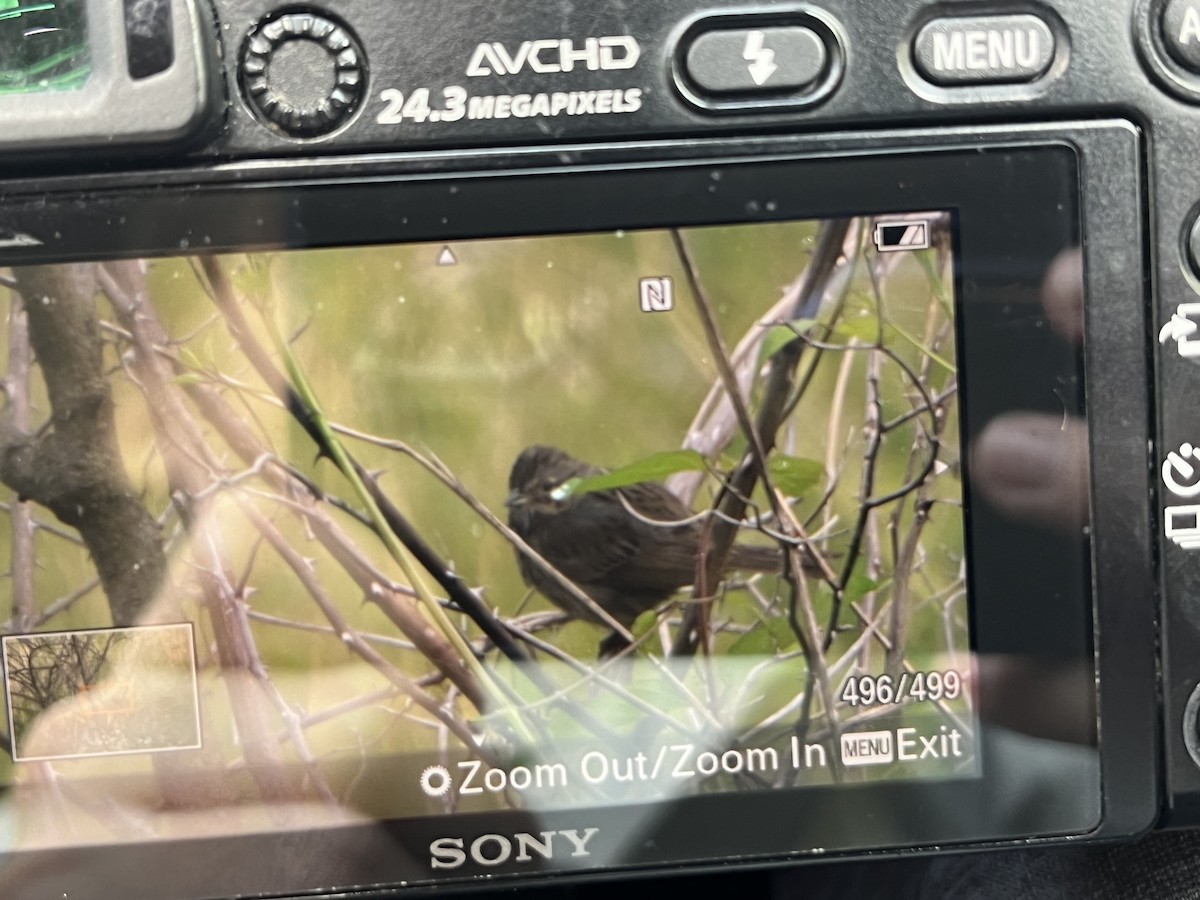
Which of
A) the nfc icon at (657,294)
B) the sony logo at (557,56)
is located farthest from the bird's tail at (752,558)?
the sony logo at (557,56)

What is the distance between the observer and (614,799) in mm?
490

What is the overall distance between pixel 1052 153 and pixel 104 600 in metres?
0.45

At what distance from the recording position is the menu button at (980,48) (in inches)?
18.1

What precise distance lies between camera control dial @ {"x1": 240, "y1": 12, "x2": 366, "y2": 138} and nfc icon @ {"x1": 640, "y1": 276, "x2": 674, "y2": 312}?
0.14 m

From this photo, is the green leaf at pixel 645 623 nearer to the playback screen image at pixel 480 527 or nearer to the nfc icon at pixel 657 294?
the playback screen image at pixel 480 527

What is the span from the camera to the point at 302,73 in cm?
45

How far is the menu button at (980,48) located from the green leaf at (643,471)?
19cm

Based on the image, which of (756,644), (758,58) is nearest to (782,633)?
(756,644)

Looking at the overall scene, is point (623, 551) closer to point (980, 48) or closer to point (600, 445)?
point (600, 445)

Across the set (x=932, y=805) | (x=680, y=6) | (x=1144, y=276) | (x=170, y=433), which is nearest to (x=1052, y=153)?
(x=1144, y=276)

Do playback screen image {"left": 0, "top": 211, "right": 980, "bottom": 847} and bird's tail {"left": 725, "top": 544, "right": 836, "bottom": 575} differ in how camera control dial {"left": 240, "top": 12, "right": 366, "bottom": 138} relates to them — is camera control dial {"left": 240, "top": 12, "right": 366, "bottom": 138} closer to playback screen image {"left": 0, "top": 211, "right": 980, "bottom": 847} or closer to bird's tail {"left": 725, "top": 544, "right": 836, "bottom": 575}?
playback screen image {"left": 0, "top": 211, "right": 980, "bottom": 847}

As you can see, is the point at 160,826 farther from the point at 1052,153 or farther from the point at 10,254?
the point at 1052,153

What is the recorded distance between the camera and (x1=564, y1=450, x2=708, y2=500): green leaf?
1.57 feet

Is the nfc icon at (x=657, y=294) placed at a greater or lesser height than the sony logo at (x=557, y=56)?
lesser
